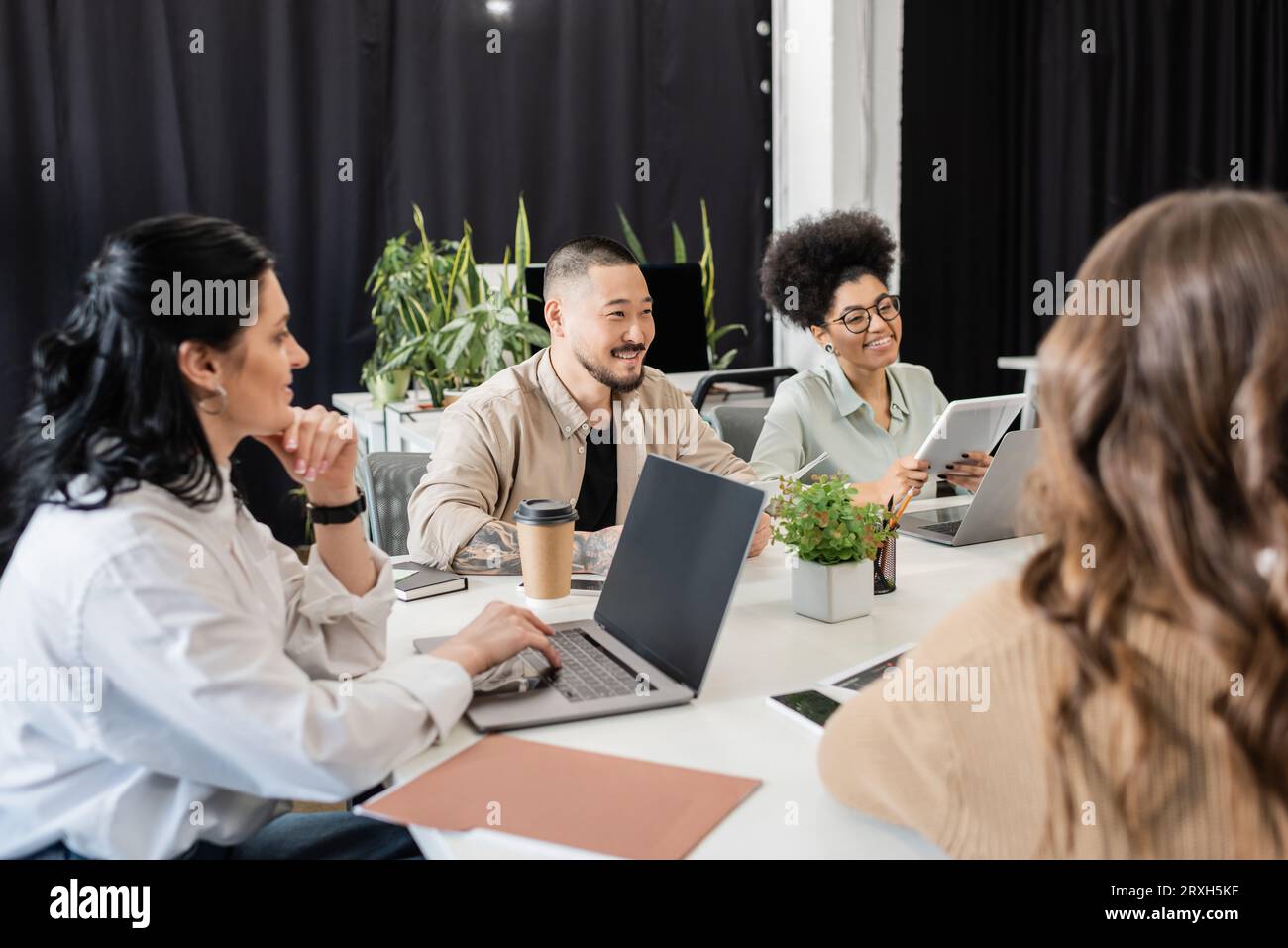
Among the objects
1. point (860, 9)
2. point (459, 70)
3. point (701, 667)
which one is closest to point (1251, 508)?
point (701, 667)

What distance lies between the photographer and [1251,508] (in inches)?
29.8

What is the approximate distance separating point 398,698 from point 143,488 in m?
0.34

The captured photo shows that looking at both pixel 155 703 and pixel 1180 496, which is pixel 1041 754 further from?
pixel 155 703

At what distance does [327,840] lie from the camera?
132 centimetres

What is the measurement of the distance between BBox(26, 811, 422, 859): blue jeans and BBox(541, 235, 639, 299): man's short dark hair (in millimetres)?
1356

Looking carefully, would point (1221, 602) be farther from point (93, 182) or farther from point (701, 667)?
point (93, 182)

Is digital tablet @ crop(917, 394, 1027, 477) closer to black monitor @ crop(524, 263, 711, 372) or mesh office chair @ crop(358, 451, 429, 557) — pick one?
mesh office chair @ crop(358, 451, 429, 557)

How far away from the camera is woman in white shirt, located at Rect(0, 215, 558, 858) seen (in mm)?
1002

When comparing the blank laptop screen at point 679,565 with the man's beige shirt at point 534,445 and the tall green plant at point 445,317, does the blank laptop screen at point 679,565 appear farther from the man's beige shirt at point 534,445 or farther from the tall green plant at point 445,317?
the tall green plant at point 445,317

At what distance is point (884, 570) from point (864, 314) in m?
1.21

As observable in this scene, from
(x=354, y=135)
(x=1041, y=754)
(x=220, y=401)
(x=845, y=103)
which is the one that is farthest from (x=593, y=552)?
(x=354, y=135)

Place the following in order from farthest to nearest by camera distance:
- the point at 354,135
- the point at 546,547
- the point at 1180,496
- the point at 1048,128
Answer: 1. the point at 1048,128
2. the point at 354,135
3. the point at 546,547
4. the point at 1180,496

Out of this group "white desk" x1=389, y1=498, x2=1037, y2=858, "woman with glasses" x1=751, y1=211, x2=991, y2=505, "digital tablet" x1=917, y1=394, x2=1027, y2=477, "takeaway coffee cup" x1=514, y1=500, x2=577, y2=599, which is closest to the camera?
"white desk" x1=389, y1=498, x2=1037, y2=858

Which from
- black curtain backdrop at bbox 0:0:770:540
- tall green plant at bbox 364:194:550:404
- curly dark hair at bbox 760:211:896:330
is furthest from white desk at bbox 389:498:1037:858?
black curtain backdrop at bbox 0:0:770:540
